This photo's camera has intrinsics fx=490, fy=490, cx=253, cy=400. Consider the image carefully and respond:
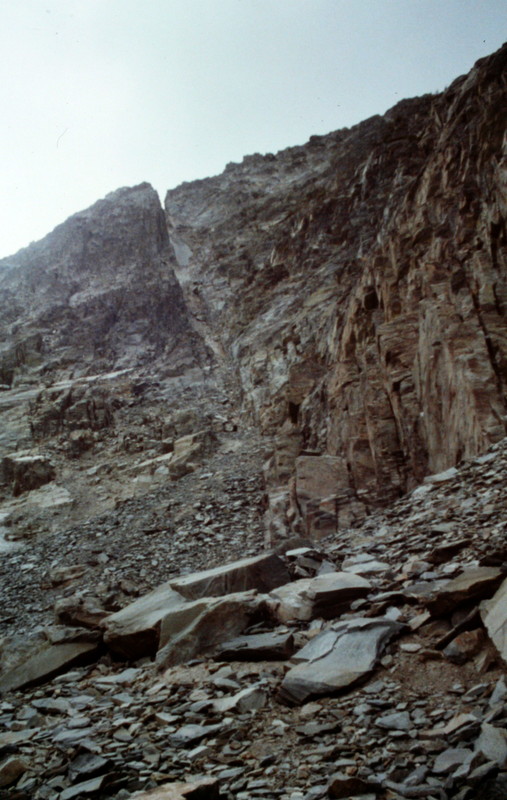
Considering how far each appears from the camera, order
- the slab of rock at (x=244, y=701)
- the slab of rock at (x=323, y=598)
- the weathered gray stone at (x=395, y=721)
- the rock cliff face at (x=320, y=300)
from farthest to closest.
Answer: the rock cliff face at (x=320, y=300)
the slab of rock at (x=323, y=598)
the slab of rock at (x=244, y=701)
the weathered gray stone at (x=395, y=721)

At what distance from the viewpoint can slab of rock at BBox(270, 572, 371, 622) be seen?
19.4 ft

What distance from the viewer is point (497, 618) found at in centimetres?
392

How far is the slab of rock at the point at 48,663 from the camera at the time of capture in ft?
23.4

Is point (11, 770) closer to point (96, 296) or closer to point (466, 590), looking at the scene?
point (466, 590)

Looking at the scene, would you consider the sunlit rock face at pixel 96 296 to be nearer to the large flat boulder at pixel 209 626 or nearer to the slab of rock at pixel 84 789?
the large flat boulder at pixel 209 626

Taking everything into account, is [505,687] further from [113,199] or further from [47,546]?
[113,199]

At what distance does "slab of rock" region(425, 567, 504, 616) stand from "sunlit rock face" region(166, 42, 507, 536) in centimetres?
552

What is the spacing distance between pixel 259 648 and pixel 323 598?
1007 mm

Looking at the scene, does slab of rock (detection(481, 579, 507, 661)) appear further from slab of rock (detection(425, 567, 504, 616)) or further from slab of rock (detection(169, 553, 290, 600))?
slab of rock (detection(169, 553, 290, 600))

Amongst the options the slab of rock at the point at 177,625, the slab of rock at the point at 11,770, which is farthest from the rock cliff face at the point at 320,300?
the slab of rock at the point at 11,770

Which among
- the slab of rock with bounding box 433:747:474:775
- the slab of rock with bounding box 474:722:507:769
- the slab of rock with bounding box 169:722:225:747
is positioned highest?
the slab of rock with bounding box 474:722:507:769

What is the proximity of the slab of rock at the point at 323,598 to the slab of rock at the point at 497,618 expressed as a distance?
1.97 meters

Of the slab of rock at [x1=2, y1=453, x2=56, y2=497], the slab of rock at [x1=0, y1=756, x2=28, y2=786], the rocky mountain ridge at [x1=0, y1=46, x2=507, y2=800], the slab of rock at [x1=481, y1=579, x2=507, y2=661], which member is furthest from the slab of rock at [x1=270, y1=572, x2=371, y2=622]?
the slab of rock at [x1=2, y1=453, x2=56, y2=497]

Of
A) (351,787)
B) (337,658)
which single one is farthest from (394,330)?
(351,787)
